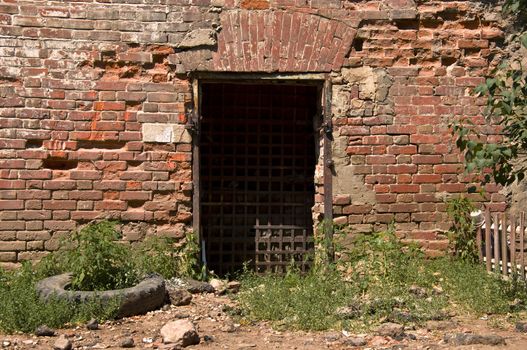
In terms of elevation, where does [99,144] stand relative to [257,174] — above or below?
above

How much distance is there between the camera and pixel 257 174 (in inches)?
313

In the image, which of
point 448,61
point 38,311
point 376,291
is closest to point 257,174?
point 376,291

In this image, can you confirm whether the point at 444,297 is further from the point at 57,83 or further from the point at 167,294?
the point at 57,83

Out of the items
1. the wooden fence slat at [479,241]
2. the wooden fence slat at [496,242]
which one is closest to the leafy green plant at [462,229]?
the wooden fence slat at [479,241]

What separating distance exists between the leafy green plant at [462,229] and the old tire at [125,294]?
3.20m

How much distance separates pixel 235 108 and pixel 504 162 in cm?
346

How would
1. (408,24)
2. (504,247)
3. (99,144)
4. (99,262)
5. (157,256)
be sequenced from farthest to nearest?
(408,24)
(99,144)
(157,256)
(504,247)
(99,262)

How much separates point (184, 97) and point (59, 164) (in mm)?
1468

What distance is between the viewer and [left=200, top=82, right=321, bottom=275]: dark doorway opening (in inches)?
307

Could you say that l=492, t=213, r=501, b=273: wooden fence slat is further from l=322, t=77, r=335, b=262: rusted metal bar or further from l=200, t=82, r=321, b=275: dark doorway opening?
l=200, t=82, r=321, b=275: dark doorway opening

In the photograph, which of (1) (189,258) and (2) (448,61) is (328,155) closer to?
(2) (448,61)

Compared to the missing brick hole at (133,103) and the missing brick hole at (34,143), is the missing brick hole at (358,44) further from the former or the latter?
the missing brick hole at (34,143)

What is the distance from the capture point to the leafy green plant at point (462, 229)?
7035 millimetres

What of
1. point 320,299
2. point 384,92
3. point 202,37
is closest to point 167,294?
point 320,299
